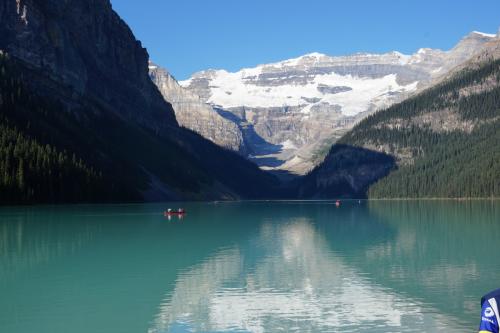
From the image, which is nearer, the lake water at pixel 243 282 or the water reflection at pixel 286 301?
the water reflection at pixel 286 301

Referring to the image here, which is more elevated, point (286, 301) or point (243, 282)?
point (243, 282)

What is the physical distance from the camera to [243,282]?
50.8 m

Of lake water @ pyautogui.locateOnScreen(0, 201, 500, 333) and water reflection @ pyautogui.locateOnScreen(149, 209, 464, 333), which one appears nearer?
water reflection @ pyautogui.locateOnScreen(149, 209, 464, 333)

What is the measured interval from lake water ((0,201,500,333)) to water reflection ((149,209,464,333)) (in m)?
0.07

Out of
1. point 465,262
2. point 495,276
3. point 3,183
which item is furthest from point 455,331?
point 3,183

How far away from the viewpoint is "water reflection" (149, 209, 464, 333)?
35.9 m

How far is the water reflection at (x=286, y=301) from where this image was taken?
35.9 meters

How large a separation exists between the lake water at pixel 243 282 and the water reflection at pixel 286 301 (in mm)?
69

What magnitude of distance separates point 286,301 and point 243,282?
28.2ft

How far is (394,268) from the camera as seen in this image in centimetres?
5841

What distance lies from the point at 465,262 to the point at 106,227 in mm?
62932

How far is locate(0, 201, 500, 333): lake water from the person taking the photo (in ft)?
120

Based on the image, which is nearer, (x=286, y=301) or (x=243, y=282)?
(x=286, y=301)

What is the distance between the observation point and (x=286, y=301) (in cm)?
4269
